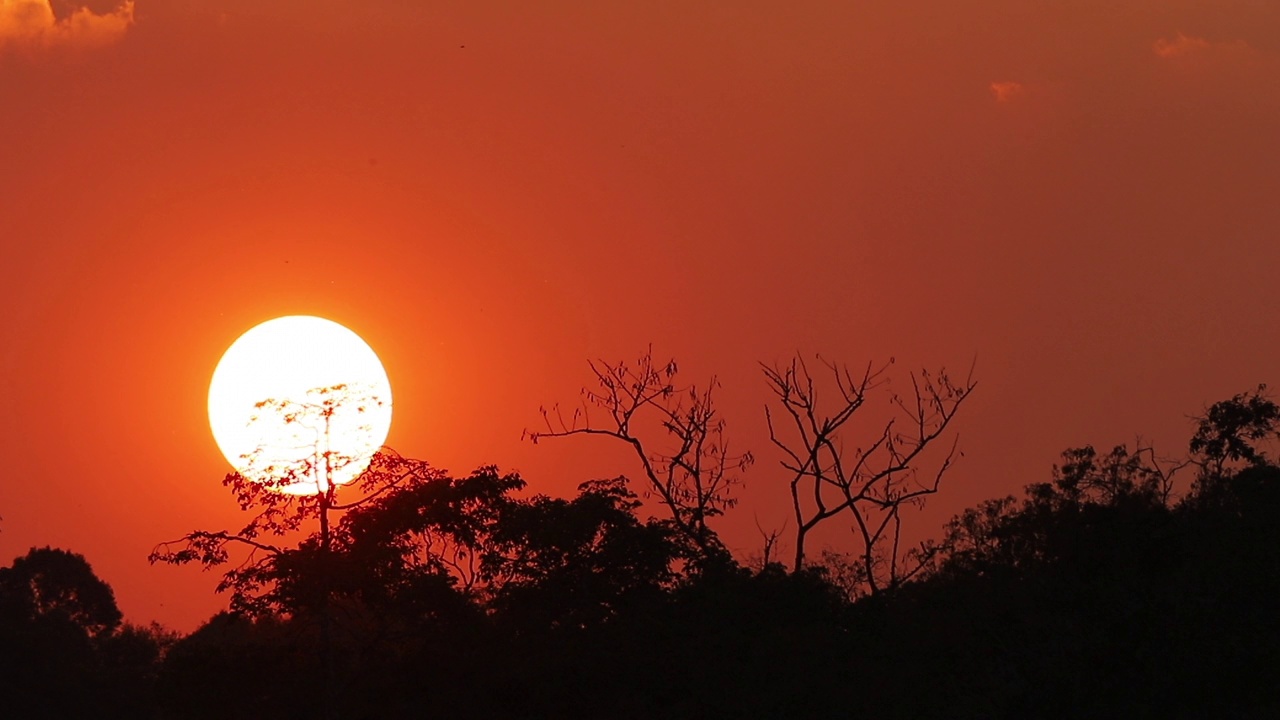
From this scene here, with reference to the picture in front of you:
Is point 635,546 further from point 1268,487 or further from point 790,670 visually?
point 1268,487

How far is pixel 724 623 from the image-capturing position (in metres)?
33.5

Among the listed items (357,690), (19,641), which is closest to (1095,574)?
(357,690)

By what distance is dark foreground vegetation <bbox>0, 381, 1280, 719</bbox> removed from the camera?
31016mm

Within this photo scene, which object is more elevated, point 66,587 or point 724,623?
point 66,587

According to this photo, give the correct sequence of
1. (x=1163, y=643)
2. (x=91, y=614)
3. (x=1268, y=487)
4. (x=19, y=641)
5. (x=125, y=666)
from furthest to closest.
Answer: (x=91, y=614)
(x=125, y=666)
(x=19, y=641)
(x=1268, y=487)
(x=1163, y=643)

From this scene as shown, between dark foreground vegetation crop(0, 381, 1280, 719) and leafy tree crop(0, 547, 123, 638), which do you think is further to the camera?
leafy tree crop(0, 547, 123, 638)

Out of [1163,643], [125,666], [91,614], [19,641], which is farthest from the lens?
[91,614]

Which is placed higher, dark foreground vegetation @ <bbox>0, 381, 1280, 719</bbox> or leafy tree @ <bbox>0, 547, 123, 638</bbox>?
leafy tree @ <bbox>0, 547, 123, 638</bbox>

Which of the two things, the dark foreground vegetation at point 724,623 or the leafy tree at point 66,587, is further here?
the leafy tree at point 66,587

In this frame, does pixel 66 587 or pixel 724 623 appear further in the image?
pixel 66 587

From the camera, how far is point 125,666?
63406 millimetres

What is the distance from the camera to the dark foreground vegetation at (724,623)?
102 ft

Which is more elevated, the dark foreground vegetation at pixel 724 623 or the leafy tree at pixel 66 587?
the leafy tree at pixel 66 587

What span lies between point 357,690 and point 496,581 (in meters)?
3.96
